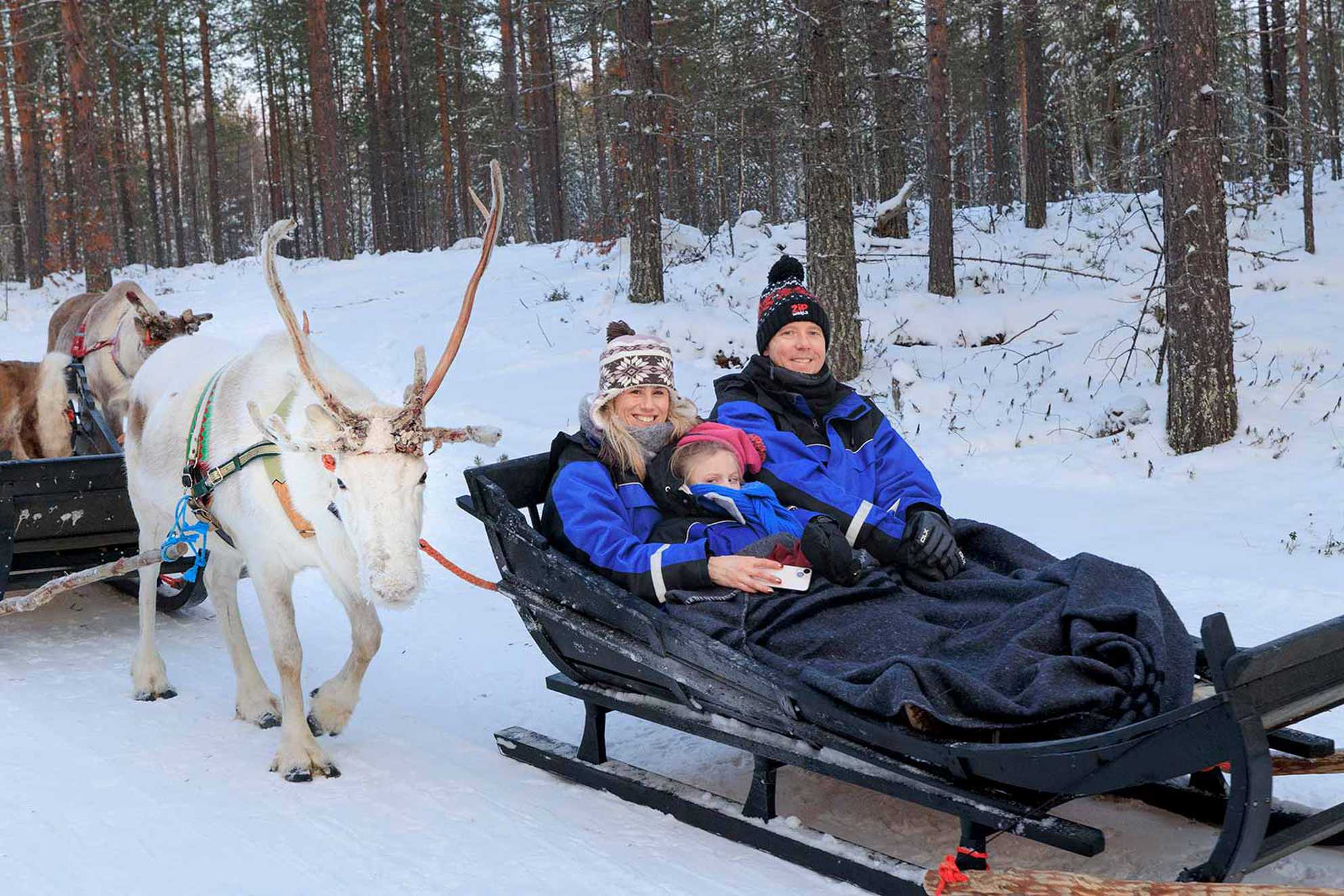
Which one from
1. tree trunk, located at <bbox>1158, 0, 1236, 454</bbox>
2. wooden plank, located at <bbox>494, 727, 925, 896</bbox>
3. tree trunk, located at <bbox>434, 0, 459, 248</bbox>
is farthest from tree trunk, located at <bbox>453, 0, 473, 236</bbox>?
wooden plank, located at <bbox>494, 727, 925, 896</bbox>

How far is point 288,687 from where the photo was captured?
429 centimetres

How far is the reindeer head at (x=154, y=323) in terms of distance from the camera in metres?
6.09

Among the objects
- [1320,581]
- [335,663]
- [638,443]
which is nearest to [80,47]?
[335,663]

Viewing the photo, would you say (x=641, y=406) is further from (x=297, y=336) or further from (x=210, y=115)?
(x=210, y=115)

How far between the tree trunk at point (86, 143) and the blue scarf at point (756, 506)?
16.6 metres

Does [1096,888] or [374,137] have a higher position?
[374,137]

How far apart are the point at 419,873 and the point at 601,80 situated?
27950 millimetres

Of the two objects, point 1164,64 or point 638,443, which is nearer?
point 638,443

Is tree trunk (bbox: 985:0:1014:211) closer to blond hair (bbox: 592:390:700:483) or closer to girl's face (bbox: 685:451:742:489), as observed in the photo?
blond hair (bbox: 592:390:700:483)

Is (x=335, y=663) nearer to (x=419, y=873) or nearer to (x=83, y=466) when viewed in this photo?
(x=83, y=466)

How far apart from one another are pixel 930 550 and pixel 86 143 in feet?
59.9

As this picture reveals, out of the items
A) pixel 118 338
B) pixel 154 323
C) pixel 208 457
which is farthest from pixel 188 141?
pixel 208 457

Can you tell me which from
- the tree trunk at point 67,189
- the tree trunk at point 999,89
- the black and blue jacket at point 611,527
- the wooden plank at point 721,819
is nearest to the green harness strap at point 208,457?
the black and blue jacket at point 611,527

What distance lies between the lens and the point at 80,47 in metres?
17.5
